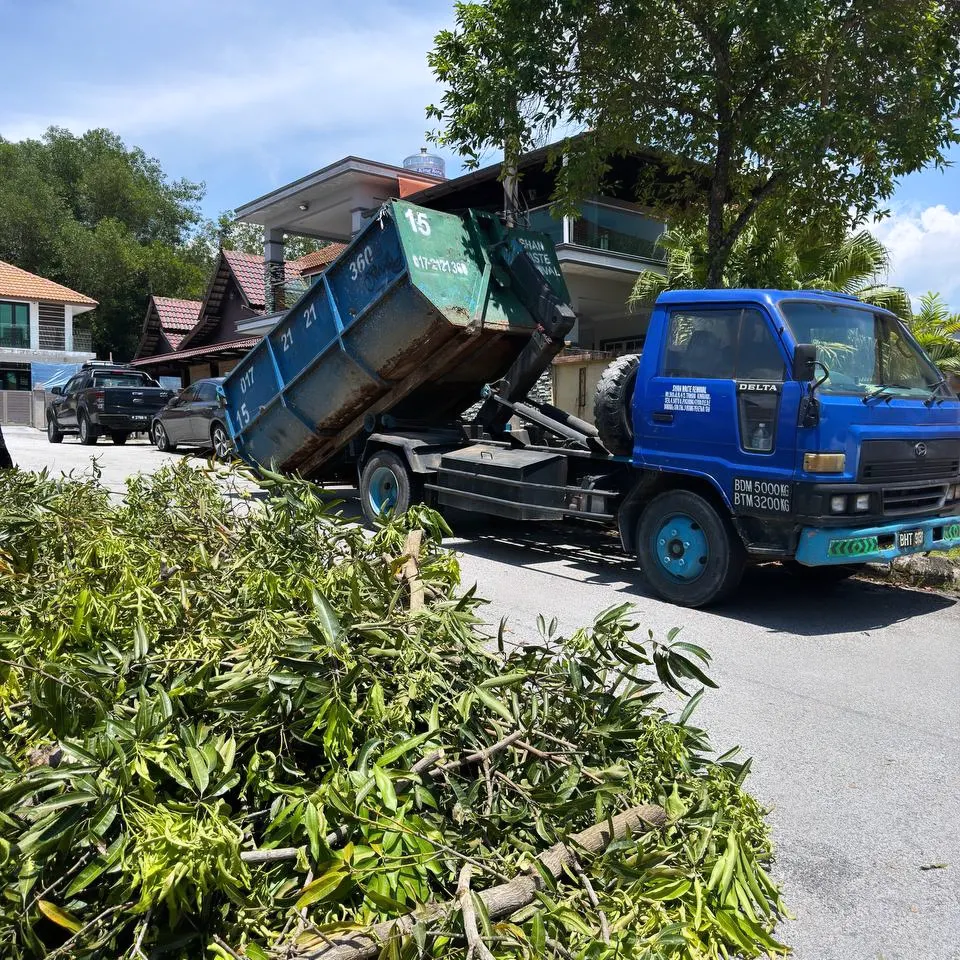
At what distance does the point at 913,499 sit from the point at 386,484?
5206 mm

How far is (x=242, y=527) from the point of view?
399 cm

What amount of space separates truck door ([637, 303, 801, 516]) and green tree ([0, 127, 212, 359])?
155 ft

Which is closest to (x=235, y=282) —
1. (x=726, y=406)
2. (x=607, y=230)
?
(x=607, y=230)

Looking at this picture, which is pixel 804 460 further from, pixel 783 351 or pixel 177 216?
pixel 177 216

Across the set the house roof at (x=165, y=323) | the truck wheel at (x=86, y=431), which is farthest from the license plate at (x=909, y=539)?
the house roof at (x=165, y=323)

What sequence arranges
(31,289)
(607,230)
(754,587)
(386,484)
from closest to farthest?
(754,587) < (386,484) < (607,230) < (31,289)

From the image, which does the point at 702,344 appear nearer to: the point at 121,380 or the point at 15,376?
the point at 121,380

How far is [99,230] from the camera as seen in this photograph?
49.1 meters

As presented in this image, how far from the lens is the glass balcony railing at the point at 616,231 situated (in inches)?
742

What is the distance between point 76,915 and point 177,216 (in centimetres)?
5934

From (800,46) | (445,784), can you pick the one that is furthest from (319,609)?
(800,46)

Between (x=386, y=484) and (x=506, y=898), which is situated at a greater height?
(x=506, y=898)

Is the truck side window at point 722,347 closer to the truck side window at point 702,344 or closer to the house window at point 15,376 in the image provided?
the truck side window at point 702,344

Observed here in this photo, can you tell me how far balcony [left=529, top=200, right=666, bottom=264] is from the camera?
61.5 feet
